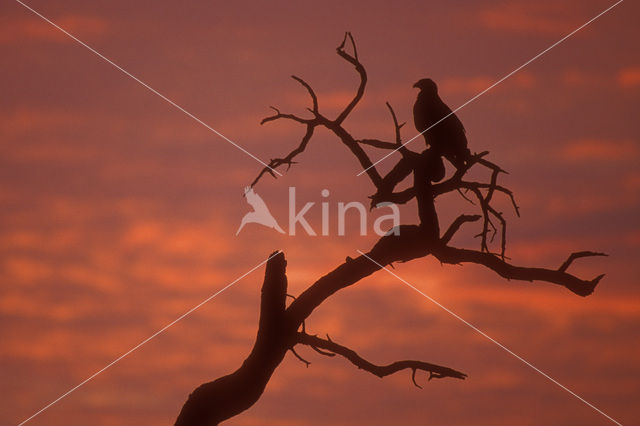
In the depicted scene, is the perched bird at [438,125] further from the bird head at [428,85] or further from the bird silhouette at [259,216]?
the bird silhouette at [259,216]

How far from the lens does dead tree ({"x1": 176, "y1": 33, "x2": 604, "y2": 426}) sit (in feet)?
24.9

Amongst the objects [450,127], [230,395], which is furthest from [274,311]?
[450,127]

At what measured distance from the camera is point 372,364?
7691mm

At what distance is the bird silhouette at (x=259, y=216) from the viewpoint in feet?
29.3

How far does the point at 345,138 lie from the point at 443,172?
1.10 m

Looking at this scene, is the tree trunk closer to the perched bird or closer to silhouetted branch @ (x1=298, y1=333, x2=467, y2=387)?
silhouetted branch @ (x1=298, y1=333, x2=467, y2=387)

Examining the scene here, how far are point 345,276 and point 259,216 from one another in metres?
1.97

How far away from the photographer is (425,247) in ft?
25.6

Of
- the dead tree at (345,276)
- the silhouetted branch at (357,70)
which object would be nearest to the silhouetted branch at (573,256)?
the dead tree at (345,276)

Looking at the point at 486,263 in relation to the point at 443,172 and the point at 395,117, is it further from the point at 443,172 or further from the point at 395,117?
the point at 395,117

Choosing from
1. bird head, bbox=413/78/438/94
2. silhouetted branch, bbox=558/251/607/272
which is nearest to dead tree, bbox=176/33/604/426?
silhouetted branch, bbox=558/251/607/272

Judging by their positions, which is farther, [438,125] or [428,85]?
[428,85]

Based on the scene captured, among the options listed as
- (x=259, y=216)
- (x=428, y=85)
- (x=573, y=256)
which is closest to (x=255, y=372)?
(x=259, y=216)

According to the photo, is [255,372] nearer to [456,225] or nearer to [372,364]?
[372,364]
